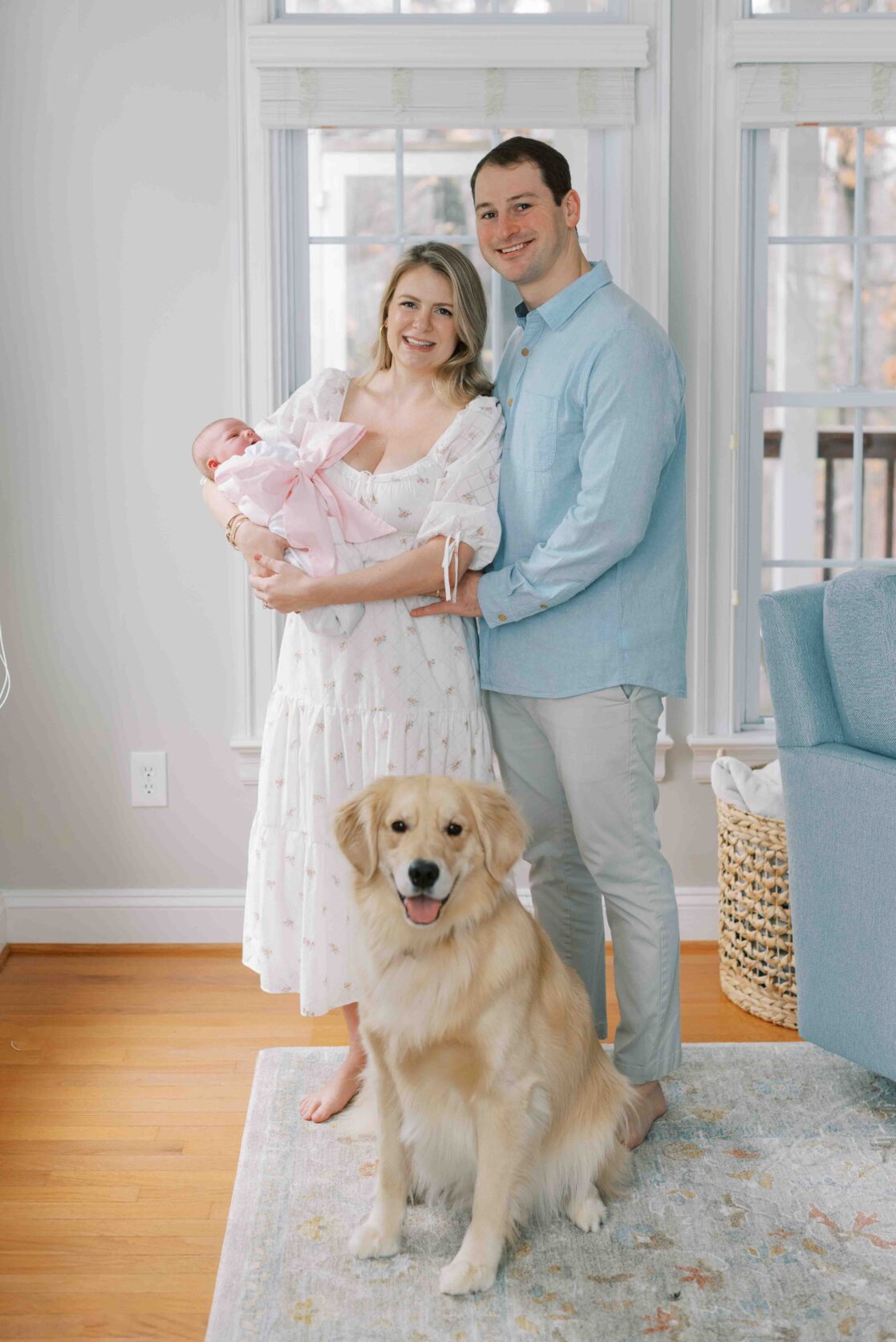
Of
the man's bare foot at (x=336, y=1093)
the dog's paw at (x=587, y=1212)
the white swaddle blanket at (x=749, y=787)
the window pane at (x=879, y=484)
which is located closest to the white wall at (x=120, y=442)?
the white swaddle blanket at (x=749, y=787)

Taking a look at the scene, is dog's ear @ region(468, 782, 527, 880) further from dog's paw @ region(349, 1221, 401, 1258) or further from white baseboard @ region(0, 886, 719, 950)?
white baseboard @ region(0, 886, 719, 950)

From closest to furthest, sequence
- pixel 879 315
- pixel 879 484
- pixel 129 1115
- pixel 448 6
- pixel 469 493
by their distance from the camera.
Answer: pixel 469 493
pixel 129 1115
pixel 448 6
pixel 879 315
pixel 879 484

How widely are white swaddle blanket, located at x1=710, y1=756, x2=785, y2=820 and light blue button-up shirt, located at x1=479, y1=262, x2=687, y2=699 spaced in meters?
0.56

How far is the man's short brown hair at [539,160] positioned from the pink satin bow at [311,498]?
19.9 inches

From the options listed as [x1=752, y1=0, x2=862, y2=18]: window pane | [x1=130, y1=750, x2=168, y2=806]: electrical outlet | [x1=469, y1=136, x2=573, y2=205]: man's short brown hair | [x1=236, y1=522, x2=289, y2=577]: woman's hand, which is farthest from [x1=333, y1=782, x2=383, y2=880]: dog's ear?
[x1=752, y1=0, x2=862, y2=18]: window pane

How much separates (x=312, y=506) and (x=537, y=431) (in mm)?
398

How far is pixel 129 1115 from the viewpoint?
7.32 feet

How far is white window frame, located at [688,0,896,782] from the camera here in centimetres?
273

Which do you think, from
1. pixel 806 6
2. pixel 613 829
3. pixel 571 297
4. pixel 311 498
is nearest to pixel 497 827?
pixel 613 829

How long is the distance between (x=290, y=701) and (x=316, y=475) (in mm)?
392

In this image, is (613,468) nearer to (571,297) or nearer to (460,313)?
(571,297)

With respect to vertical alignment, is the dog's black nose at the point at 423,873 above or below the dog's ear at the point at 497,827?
below

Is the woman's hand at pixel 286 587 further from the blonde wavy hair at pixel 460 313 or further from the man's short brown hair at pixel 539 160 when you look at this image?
the man's short brown hair at pixel 539 160

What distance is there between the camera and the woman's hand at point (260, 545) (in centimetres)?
209
